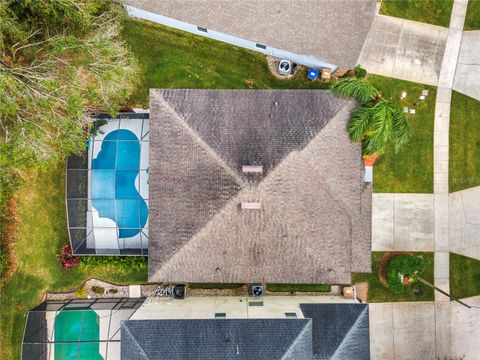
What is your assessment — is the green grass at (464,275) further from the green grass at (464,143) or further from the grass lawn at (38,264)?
the grass lawn at (38,264)

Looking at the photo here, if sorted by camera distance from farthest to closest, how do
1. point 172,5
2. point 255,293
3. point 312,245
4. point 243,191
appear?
1. point 255,293
2. point 172,5
3. point 312,245
4. point 243,191

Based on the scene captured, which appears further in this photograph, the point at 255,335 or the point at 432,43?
the point at 432,43

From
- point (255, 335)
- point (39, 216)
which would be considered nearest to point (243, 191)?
point (255, 335)

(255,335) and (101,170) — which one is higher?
(101,170)

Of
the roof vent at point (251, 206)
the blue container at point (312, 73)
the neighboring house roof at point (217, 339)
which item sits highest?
the blue container at point (312, 73)

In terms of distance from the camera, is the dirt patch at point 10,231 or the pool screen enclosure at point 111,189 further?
the dirt patch at point 10,231

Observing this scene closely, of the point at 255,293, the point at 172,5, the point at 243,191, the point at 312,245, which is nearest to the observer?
the point at 243,191

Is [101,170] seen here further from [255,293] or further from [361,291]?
[361,291]

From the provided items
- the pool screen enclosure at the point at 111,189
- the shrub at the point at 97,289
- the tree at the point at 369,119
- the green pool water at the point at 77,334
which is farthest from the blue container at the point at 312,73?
the green pool water at the point at 77,334

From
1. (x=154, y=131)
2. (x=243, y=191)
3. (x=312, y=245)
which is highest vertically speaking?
(x=154, y=131)
